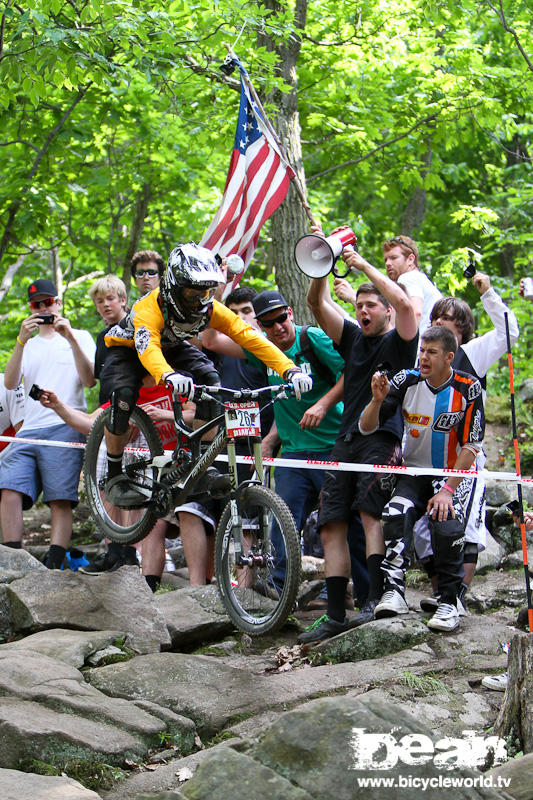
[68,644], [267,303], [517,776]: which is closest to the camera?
[517,776]

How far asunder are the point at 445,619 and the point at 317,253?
247cm

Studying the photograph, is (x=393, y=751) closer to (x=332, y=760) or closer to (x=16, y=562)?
(x=332, y=760)

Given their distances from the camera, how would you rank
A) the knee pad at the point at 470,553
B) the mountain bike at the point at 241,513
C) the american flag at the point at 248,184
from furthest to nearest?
the american flag at the point at 248,184
the knee pad at the point at 470,553
the mountain bike at the point at 241,513

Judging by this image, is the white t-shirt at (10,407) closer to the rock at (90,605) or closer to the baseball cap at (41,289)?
the baseball cap at (41,289)

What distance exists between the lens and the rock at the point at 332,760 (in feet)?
9.78

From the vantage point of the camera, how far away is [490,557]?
7.84 meters

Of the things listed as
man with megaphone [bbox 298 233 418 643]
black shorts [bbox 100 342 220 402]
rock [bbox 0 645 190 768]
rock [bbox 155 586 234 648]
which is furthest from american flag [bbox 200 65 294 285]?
rock [bbox 0 645 190 768]

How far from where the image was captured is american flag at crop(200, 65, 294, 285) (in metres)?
7.64

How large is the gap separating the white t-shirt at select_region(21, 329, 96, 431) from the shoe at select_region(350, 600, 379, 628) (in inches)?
122

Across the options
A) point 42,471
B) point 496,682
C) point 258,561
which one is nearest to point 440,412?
point 258,561

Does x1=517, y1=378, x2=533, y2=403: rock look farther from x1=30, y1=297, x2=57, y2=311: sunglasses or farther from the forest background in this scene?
x1=30, y1=297, x2=57, y2=311: sunglasses

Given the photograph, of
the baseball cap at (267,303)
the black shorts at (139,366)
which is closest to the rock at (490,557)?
the baseball cap at (267,303)

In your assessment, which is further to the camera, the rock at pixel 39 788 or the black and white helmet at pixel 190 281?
the black and white helmet at pixel 190 281

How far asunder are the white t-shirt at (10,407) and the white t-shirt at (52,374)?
1.04 feet
